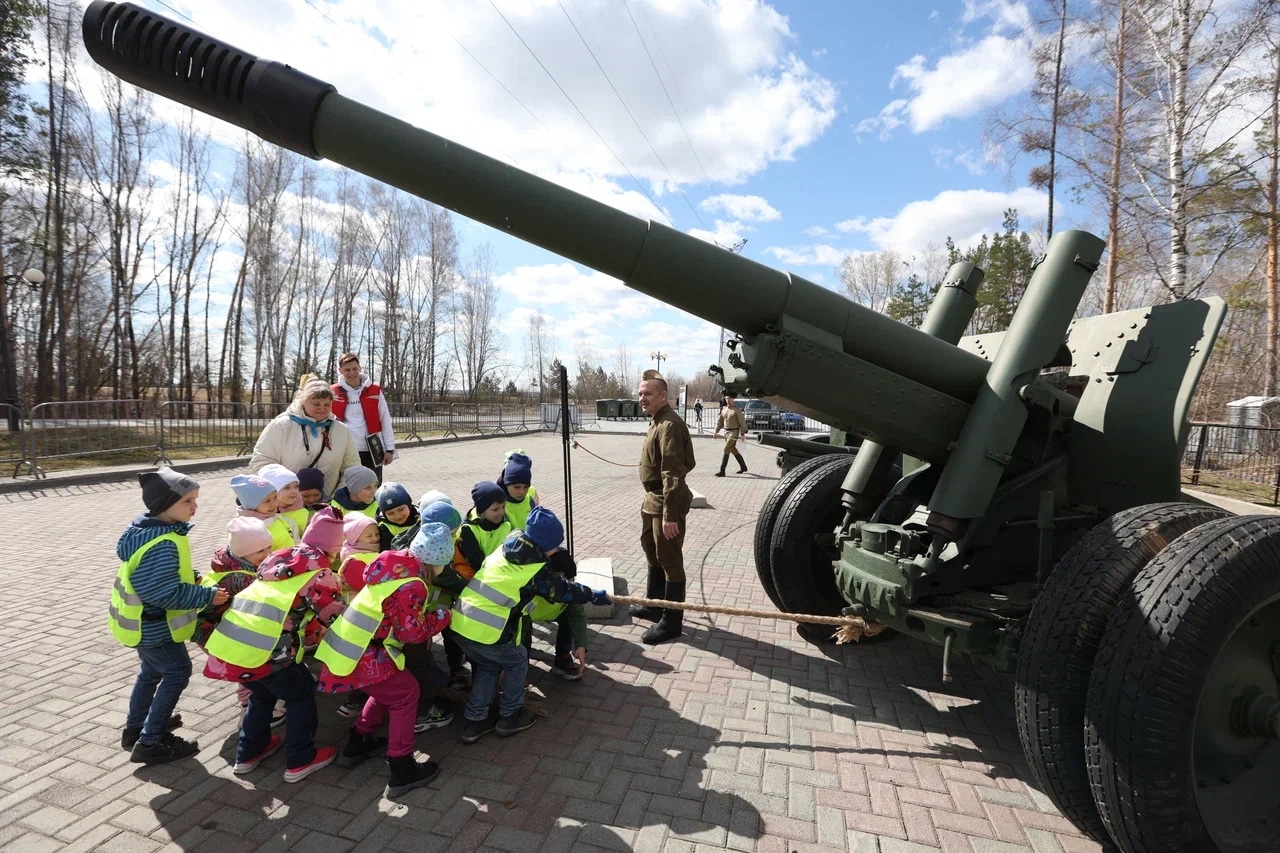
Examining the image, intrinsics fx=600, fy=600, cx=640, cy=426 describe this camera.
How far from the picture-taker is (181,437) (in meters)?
13.7

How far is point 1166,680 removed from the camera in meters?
1.99

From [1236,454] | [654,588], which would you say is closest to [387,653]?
[654,588]

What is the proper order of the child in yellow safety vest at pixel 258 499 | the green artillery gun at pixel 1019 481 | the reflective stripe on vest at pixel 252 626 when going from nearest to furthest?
the green artillery gun at pixel 1019 481 < the reflective stripe on vest at pixel 252 626 < the child in yellow safety vest at pixel 258 499

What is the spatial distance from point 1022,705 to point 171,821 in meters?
3.40

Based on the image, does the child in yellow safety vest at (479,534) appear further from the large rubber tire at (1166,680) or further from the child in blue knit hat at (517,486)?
the large rubber tire at (1166,680)

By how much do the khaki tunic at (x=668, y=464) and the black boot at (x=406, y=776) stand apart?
6.93ft

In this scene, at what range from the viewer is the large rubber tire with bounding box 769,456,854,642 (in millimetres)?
4148

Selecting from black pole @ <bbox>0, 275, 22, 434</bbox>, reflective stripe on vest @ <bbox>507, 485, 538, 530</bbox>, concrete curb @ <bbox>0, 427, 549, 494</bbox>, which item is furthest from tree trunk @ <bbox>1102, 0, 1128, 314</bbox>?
black pole @ <bbox>0, 275, 22, 434</bbox>

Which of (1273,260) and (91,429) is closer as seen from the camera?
(91,429)

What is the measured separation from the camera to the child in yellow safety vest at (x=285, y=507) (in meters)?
3.29

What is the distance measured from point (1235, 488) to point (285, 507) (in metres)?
14.6

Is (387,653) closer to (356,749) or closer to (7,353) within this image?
(356,749)

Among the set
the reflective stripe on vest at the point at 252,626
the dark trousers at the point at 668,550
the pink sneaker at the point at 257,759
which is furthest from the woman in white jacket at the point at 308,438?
the dark trousers at the point at 668,550

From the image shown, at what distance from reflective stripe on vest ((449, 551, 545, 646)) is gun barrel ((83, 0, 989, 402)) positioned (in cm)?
153
